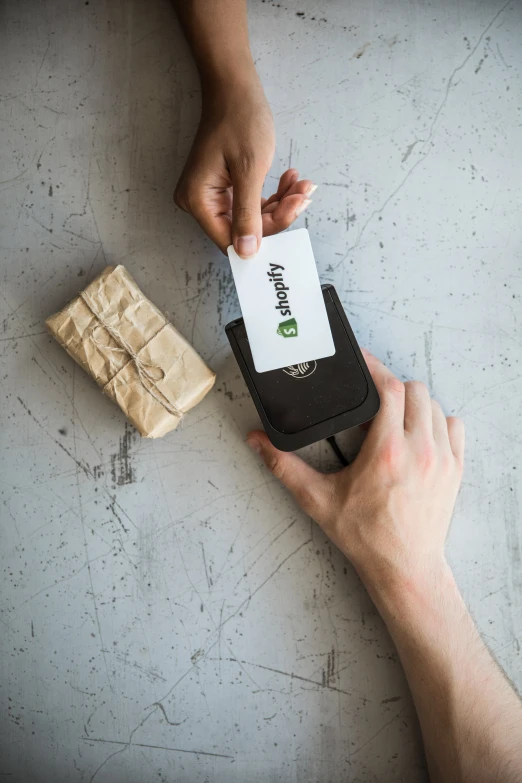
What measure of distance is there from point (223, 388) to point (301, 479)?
0.24 m

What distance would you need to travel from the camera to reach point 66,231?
1.07 metres

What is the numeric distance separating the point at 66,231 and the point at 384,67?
73 cm

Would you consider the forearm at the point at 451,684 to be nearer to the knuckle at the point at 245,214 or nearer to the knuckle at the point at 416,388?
the knuckle at the point at 416,388

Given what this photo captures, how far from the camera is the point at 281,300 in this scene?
0.91m

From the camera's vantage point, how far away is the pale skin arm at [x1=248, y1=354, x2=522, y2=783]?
0.91 meters

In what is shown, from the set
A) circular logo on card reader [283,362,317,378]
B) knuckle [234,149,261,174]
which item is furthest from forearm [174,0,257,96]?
circular logo on card reader [283,362,317,378]

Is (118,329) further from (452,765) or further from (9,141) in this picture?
(452,765)

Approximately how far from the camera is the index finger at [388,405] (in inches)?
38.5

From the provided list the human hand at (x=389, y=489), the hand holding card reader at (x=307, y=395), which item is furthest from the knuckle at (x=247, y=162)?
the human hand at (x=389, y=489)

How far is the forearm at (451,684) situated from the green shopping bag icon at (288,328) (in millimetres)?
485

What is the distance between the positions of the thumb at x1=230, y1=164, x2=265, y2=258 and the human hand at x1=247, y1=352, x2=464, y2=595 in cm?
33

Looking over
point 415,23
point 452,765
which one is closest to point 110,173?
point 415,23

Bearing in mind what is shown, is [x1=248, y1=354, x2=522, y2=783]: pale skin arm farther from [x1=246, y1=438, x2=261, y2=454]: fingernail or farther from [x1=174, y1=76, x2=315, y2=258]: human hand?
[x1=174, y1=76, x2=315, y2=258]: human hand

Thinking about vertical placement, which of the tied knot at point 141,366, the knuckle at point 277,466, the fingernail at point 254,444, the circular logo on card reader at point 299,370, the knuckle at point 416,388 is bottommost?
the knuckle at point 277,466
